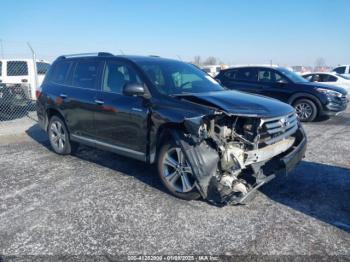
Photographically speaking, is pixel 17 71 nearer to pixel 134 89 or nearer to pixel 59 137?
pixel 59 137

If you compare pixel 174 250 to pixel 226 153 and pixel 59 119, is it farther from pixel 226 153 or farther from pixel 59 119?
pixel 59 119

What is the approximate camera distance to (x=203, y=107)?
3939mm

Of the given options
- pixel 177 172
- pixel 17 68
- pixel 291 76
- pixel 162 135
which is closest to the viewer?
pixel 177 172

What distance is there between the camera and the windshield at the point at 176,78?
15.2 feet

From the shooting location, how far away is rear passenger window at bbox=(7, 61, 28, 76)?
12.6 m

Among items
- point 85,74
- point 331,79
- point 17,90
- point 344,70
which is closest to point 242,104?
point 85,74

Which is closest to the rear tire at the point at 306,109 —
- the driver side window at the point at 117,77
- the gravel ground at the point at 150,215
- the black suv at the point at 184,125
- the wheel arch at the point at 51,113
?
the gravel ground at the point at 150,215

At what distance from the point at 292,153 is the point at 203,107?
135 cm

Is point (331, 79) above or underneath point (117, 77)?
underneath

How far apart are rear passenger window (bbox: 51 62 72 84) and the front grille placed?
153 inches

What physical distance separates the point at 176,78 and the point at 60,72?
8.54 feet

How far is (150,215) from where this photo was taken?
3.84 m

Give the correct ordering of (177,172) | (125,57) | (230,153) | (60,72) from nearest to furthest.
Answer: (230,153) → (177,172) → (125,57) → (60,72)

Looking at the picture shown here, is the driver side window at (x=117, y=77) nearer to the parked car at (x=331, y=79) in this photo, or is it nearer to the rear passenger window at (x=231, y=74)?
the rear passenger window at (x=231, y=74)
